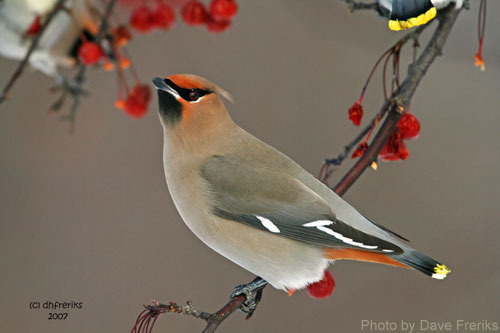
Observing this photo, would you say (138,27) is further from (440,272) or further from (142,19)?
(440,272)

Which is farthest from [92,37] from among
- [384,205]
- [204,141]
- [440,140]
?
[440,140]

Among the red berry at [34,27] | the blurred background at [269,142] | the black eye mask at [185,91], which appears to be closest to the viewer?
the red berry at [34,27]

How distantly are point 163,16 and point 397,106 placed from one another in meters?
0.53

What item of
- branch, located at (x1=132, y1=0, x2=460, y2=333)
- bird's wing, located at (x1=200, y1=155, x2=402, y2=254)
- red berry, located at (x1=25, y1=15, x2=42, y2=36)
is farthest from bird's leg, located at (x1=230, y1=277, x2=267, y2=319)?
red berry, located at (x1=25, y1=15, x2=42, y2=36)

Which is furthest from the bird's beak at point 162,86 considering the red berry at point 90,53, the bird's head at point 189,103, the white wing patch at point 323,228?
the white wing patch at point 323,228

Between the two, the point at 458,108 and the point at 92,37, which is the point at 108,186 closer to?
the point at 92,37

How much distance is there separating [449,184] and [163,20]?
4.86 ft

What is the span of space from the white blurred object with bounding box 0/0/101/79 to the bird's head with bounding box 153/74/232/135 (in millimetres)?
200

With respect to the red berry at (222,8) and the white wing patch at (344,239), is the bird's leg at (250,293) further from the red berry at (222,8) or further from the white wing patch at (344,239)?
the red berry at (222,8)

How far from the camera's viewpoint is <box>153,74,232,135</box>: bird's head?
1289 mm

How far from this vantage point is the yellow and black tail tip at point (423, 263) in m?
1.33

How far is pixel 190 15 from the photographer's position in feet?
4.52

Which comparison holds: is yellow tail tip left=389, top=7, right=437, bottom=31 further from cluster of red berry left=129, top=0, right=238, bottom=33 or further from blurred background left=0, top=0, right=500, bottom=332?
blurred background left=0, top=0, right=500, bottom=332

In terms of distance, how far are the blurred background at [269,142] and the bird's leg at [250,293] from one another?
0.28 metres
